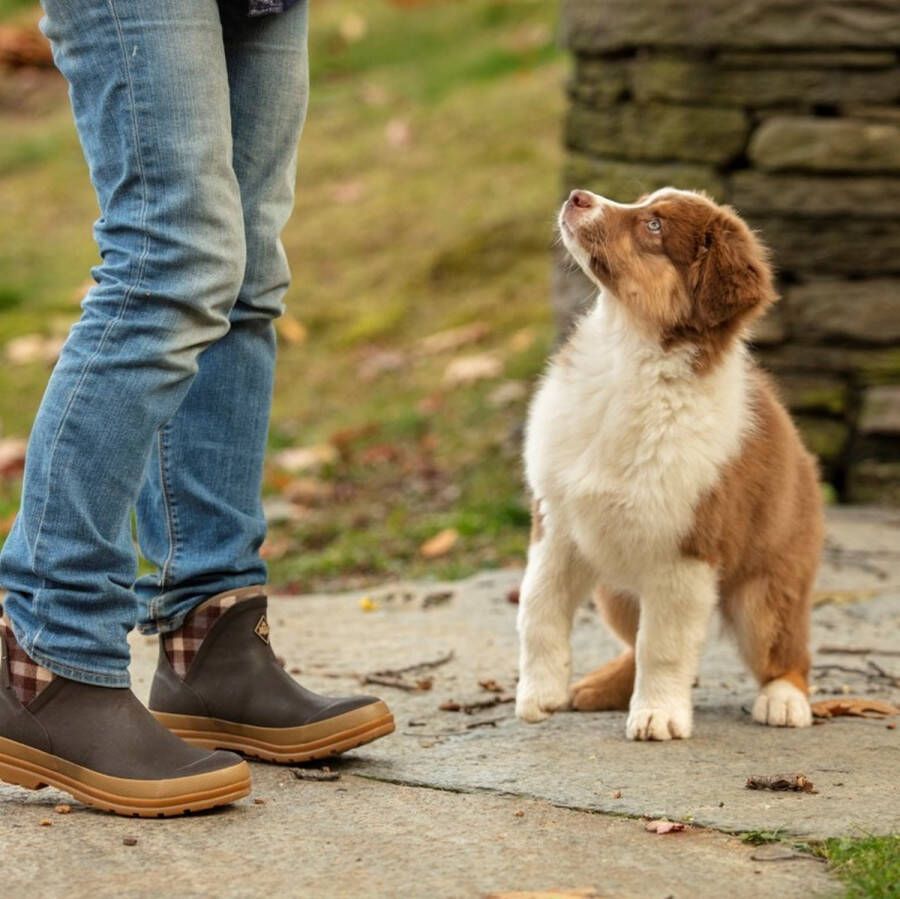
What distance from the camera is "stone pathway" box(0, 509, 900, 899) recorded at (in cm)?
246

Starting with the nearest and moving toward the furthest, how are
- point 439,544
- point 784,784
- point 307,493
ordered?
point 784,784 → point 439,544 → point 307,493

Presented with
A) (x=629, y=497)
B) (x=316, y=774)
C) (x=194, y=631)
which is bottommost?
(x=316, y=774)

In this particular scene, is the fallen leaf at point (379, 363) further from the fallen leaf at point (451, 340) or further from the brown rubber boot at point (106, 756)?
the brown rubber boot at point (106, 756)

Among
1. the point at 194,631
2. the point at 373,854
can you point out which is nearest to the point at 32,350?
the point at 194,631

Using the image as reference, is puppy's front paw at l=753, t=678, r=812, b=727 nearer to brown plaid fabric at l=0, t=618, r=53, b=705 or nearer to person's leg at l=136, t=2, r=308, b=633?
person's leg at l=136, t=2, r=308, b=633

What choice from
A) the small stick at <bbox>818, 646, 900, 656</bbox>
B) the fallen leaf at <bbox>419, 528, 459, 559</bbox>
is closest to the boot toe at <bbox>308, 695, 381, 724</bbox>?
the small stick at <bbox>818, 646, 900, 656</bbox>

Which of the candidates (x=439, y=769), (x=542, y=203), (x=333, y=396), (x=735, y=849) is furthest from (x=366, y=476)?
(x=735, y=849)

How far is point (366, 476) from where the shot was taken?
7.03m

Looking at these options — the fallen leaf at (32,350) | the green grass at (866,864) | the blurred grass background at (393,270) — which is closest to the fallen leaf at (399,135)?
the blurred grass background at (393,270)

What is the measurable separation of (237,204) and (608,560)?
1284mm

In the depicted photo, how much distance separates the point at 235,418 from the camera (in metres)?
3.19

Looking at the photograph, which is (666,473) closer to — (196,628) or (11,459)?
(196,628)

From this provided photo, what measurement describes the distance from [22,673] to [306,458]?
431 cm

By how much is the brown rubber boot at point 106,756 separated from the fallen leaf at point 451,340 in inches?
213
